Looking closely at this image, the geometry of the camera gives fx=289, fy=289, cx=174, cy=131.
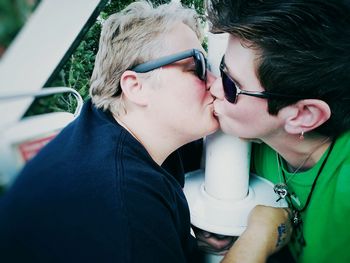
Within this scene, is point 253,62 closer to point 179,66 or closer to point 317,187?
point 179,66

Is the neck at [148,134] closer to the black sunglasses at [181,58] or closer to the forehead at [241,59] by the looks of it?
the black sunglasses at [181,58]

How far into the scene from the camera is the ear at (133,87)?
1571mm

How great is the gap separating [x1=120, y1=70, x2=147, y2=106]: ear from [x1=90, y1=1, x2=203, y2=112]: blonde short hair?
0.24 ft

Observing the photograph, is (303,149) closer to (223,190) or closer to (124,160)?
(223,190)

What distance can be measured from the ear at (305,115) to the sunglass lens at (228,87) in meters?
0.28

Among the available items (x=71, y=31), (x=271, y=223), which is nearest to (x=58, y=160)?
(x=71, y=31)

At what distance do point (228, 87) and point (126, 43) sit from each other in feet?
2.03

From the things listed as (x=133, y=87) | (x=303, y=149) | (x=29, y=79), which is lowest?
(x=303, y=149)

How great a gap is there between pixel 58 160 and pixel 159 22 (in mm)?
978

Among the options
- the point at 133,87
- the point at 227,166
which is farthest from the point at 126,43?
the point at 227,166

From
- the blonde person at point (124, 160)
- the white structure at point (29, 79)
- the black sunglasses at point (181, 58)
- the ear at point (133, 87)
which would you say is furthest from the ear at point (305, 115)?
the white structure at point (29, 79)

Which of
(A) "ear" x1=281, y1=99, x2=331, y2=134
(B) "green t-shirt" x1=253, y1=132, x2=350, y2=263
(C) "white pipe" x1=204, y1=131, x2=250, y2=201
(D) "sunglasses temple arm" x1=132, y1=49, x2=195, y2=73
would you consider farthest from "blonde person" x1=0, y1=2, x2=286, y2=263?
(A) "ear" x1=281, y1=99, x2=331, y2=134

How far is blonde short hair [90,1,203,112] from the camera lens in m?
1.60

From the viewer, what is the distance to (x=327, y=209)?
1.52 meters
